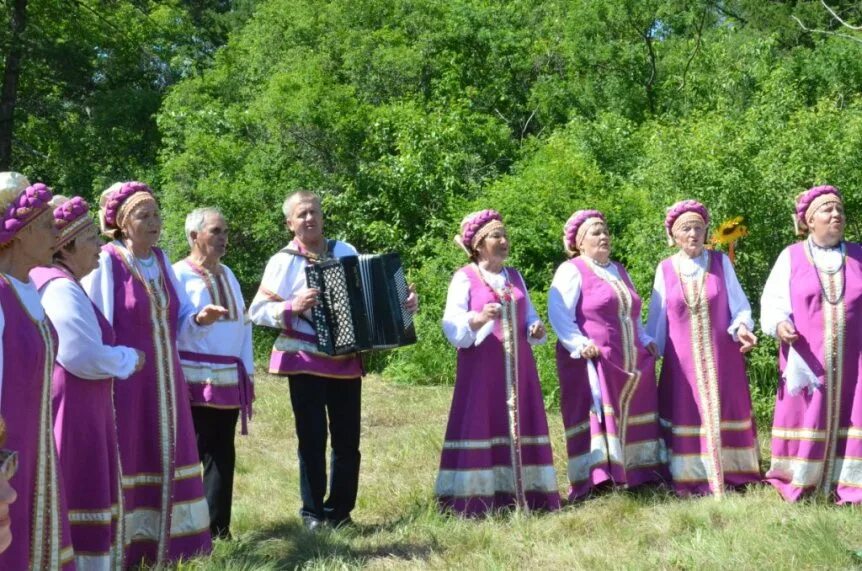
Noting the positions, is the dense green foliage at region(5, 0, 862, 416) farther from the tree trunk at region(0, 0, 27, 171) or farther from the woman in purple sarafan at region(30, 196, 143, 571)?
the woman in purple sarafan at region(30, 196, 143, 571)

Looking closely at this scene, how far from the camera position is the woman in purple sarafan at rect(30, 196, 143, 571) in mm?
4762

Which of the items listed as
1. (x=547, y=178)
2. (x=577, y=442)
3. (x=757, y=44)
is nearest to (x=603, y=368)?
(x=577, y=442)

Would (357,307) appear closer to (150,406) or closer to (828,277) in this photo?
(150,406)

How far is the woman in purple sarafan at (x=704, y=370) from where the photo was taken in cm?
718

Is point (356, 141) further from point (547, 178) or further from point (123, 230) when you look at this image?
point (123, 230)

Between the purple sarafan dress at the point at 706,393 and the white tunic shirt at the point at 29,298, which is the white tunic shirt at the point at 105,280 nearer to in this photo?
the white tunic shirt at the point at 29,298

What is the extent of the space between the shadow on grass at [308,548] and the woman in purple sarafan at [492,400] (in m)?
0.58

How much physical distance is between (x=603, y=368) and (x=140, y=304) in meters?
2.99

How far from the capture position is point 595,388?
715 centimetres

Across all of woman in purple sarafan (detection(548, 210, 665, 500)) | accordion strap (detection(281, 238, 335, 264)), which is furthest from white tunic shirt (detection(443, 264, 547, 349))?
accordion strap (detection(281, 238, 335, 264))

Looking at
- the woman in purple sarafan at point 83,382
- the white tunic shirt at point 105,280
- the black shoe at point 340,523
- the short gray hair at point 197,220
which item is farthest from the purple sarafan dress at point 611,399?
the woman in purple sarafan at point 83,382

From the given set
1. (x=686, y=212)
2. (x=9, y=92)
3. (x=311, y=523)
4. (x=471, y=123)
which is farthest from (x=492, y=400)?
→ (x=9, y=92)

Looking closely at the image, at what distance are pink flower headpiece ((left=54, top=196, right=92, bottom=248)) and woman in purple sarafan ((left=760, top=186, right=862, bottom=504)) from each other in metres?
4.08

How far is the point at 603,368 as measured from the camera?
713 centimetres
